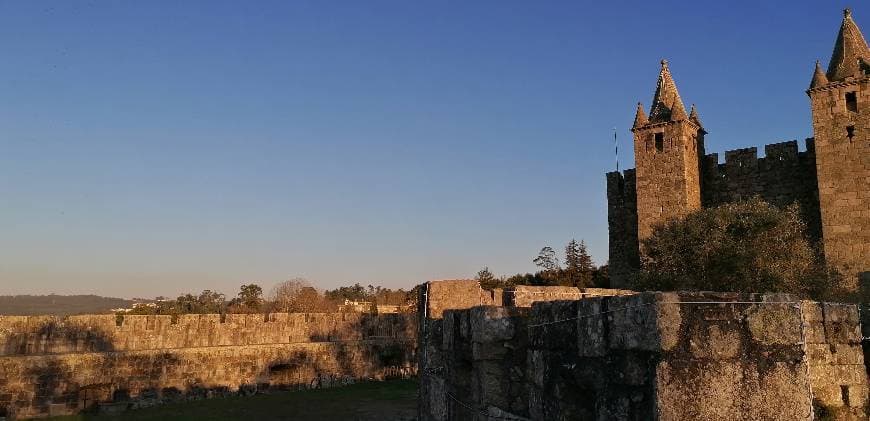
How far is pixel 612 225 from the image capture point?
28.4 metres

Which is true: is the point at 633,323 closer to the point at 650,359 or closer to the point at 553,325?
the point at 650,359

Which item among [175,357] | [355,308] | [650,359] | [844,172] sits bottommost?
[175,357]

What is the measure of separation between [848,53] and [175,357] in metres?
26.0

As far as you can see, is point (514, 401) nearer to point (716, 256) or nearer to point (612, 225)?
point (716, 256)

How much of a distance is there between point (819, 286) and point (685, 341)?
18.3 meters

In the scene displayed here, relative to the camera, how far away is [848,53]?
22.1m

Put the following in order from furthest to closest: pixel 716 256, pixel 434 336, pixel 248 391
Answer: pixel 248 391 < pixel 716 256 < pixel 434 336

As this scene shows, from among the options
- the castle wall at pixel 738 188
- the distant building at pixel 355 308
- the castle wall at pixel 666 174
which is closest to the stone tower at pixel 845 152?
the castle wall at pixel 738 188

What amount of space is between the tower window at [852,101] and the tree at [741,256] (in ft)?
13.2

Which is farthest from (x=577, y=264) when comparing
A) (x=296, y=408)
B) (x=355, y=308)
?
(x=296, y=408)

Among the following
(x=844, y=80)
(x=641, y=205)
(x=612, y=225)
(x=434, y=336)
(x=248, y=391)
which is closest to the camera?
(x=434, y=336)

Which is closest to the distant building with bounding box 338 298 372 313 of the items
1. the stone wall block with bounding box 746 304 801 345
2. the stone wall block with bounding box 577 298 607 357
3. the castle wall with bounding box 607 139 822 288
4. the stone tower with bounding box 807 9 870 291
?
the castle wall with bounding box 607 139 822 288

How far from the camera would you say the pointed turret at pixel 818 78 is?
21969 mm

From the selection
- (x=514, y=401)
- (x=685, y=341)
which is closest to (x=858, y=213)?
(x=514, y=401)
